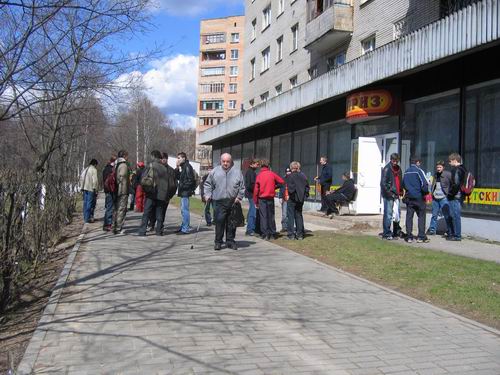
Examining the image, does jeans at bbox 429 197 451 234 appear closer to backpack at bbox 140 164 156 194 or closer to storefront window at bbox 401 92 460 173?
storefront window at bbox 401 92 460 173

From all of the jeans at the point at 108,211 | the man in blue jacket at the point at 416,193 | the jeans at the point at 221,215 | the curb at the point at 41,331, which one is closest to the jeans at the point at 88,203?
the jeans at the point at 108,211

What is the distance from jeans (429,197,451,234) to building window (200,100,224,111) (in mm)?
76118

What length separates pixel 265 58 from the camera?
34.8 m

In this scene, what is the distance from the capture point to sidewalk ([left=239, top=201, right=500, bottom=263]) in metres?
10.3

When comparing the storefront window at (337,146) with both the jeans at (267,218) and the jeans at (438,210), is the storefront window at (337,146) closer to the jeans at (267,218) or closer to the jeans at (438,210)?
the jeans at (438,210)

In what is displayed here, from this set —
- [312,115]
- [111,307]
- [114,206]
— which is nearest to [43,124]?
[114,206]

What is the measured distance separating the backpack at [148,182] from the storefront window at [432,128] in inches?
298

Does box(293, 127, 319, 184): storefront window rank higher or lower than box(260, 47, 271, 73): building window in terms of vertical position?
lower

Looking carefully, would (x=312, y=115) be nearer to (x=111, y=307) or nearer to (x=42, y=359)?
(x=111, y=307)

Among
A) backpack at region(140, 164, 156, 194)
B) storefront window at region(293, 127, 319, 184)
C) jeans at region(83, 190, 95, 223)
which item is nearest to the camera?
backpack at region(140, 164, 156, 194)

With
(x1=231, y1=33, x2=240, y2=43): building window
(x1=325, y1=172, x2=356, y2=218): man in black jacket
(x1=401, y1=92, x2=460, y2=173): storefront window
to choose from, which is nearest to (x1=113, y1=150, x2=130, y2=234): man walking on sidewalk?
(x1=325, y1=172, x2=356, y2=218): man in black jacket

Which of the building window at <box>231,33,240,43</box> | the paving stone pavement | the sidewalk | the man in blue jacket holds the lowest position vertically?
the paving stone pavement

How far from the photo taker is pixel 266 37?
34500 mm

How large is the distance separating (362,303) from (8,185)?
4557 mm
